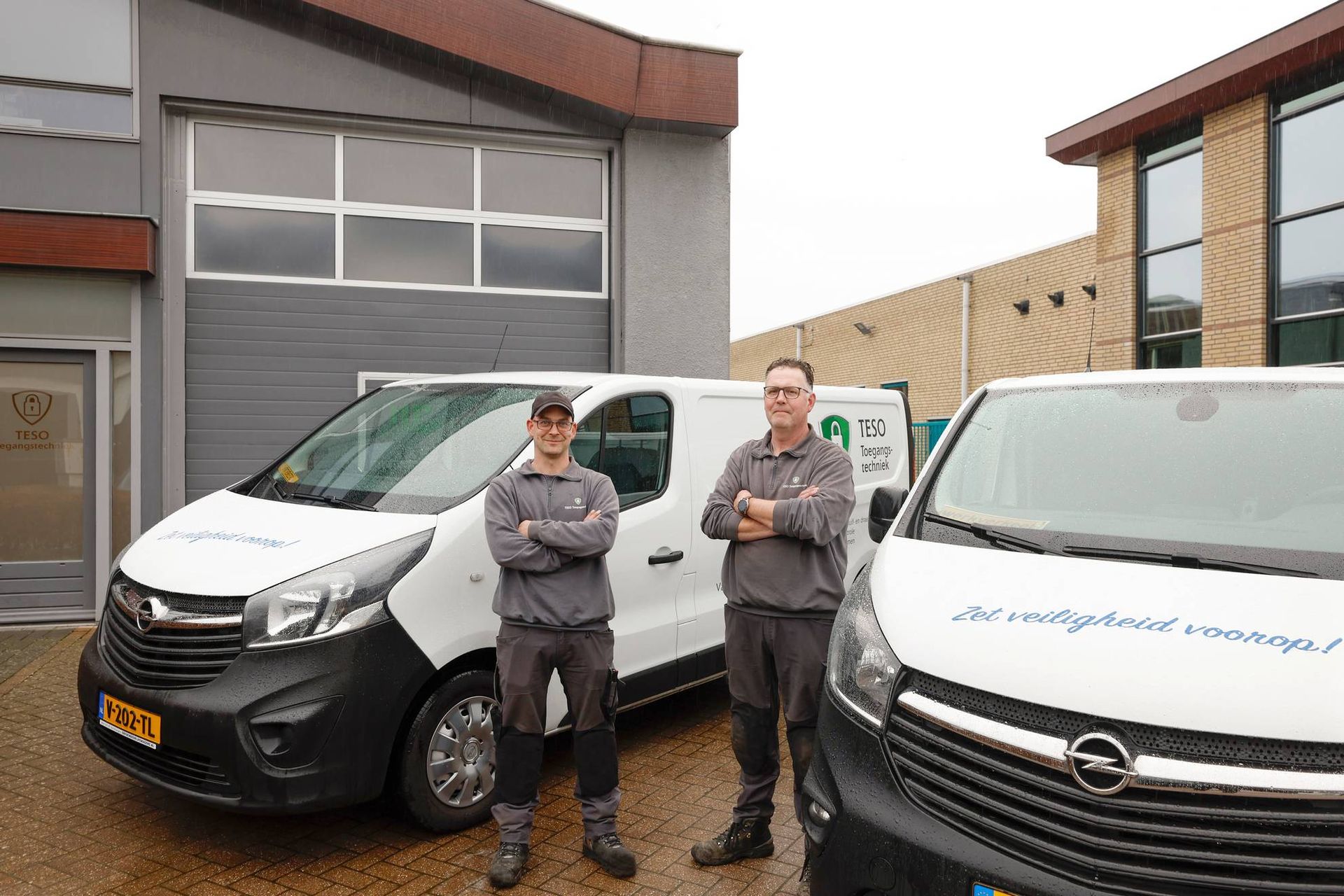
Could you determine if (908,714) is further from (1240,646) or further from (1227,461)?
(1227,461)

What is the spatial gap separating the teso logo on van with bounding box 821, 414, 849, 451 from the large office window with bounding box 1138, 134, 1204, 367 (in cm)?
1221

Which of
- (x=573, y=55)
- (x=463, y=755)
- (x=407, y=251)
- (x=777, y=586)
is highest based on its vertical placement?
(x=573, y=55)

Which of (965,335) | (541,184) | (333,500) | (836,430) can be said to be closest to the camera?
(333,500)

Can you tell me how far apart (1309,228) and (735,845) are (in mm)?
14822

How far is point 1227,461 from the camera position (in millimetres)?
2977

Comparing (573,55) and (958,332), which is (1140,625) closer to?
(573,55)

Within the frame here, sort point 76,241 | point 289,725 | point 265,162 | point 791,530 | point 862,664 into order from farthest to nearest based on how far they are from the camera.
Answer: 1. point 265,162
2. point 76,241
3. point 791,530
4. point 289,725
5. point 862,664

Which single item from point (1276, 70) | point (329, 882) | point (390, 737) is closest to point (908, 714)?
point (390, 737)

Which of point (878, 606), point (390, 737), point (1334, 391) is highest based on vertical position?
point (1334, 391)

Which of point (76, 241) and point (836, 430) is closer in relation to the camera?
point (836, 430)

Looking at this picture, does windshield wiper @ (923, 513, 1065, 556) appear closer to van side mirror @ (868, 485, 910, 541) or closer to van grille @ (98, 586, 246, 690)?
van side mirror @ (868, 485, 910, 541)

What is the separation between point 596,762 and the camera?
148 inches

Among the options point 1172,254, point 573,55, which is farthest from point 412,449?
point 1172,254

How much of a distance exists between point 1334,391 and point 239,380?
8129 millimetres
